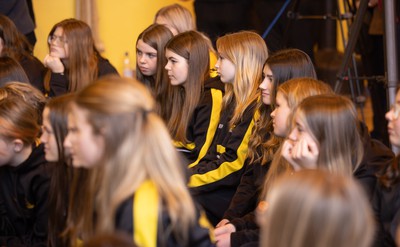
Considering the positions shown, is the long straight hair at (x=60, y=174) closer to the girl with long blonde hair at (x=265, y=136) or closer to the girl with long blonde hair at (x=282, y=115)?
the girl with long blonde hair at (x=282, y=115)

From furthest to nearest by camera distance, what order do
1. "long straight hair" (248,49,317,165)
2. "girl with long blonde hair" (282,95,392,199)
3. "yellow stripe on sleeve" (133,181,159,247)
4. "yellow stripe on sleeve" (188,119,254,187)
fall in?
"yellow stripe on sleeve" (188,119,254,187)
"long straight hair" (248,49,317,165)
"girl with long blonde hair" (282,95,392,199)
"yellow stripe on sleeve" (133,181,159,247)

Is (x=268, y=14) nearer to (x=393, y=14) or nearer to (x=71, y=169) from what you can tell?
(x=393, y=14)

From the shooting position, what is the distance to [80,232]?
79.0 inches

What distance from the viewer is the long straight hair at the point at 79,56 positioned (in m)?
3.81

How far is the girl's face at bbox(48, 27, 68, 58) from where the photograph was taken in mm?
3861

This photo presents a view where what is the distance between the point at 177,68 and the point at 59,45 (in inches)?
34.7

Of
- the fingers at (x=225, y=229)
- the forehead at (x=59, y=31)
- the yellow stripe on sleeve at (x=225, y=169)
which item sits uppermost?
the forehead at (x=59, y=31)

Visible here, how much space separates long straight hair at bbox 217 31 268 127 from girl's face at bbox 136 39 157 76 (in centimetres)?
51

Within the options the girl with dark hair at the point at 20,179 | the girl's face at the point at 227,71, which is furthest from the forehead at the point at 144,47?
the girl with dark hair at the point at 20,179

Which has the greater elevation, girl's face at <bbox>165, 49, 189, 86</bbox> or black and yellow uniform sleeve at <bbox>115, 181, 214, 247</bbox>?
girl's face at <bbox>165, 49, 189, 86</bbox>

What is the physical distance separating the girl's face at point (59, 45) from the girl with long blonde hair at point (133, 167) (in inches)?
81.9

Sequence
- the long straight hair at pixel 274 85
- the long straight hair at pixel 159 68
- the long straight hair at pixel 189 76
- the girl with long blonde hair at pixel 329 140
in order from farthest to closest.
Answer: the long straight hair at pixel 159 68
the long straight hair at pixel 189 76
the long straight hair at pixel 274 85
the girl with long blonde hair at pixel 329 140

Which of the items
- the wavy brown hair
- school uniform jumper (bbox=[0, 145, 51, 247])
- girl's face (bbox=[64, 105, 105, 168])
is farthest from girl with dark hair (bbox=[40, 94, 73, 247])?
the wavy brown hair

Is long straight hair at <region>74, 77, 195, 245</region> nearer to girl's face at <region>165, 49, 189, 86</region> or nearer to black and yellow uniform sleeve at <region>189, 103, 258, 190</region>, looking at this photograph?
black and yellow uniform sleeve at <region>189, 103, 258, 190</region>
